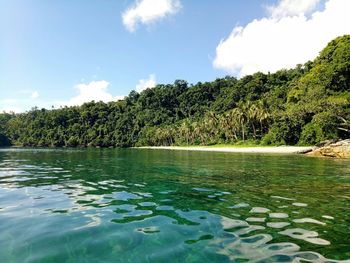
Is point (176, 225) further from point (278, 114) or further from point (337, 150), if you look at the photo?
point (278, 114)

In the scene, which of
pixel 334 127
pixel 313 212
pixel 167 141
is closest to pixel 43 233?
pixel 313 212

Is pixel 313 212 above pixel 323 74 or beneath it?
beneath

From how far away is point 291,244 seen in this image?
24.3 ft

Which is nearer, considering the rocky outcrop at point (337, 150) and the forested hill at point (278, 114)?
the rocky outcrop at point (337, 150)

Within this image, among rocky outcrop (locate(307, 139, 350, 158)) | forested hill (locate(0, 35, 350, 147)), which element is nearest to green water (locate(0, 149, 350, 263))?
rocky outcrop (locate(307, 139, 350, 158))

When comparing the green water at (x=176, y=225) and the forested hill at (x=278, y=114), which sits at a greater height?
the forested hill at (x=278, y=114)

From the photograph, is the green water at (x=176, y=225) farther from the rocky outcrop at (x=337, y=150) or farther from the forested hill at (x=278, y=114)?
the forested hill at (x=278, y=114)

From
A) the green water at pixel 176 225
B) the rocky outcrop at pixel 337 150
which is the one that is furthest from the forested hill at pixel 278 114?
the green water at pixel 176 225

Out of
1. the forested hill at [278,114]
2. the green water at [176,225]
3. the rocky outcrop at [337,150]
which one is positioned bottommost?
the green water at [176,225]

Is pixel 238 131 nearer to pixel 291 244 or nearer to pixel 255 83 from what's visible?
pixel 255 83

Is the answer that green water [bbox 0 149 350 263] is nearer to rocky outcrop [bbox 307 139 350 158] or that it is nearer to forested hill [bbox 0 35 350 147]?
rocky outcrop [bbox 307 139 350 158]

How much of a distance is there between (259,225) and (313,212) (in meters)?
2.72

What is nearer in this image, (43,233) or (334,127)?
(43,233)

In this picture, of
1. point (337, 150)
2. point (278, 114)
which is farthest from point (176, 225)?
point (278, 114)
